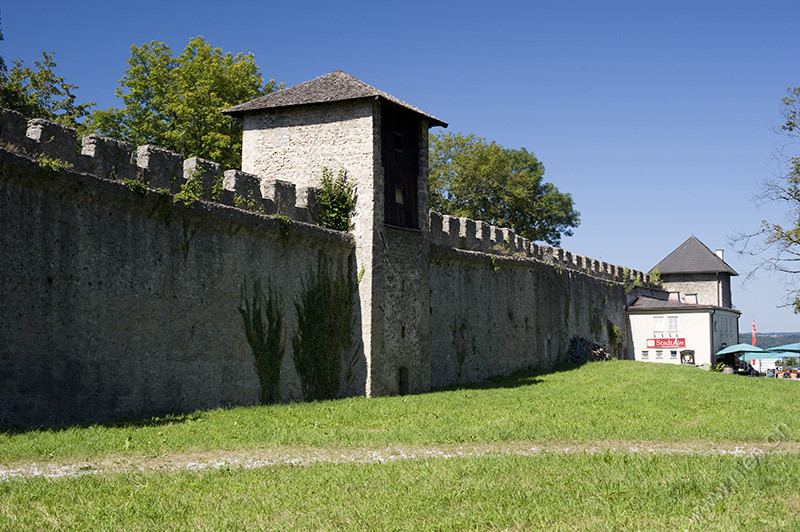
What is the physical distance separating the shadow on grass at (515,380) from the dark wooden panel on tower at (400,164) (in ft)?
16.5

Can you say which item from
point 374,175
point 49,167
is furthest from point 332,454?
point 374,175

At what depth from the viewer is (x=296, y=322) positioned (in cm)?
1809

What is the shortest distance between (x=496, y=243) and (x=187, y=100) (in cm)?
1369

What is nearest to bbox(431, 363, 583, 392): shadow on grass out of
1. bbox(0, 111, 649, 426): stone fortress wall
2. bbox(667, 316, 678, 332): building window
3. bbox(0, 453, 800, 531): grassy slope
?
bbox(0, 111, 649, 426): stone fortress wall

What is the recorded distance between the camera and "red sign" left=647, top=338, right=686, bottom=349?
39656 mm

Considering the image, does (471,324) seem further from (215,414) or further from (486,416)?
(215,414)

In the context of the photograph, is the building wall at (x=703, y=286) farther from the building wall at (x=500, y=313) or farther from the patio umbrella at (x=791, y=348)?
the building wall at (x=500, y=313)

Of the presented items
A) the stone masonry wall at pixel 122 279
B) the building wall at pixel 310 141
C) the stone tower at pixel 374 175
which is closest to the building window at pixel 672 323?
the stone tower at pixel 374 175

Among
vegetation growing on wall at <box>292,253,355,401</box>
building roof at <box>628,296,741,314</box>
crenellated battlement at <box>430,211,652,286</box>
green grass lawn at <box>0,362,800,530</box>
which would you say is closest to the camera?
green grass lawn at <box>0,362,800,530</box>

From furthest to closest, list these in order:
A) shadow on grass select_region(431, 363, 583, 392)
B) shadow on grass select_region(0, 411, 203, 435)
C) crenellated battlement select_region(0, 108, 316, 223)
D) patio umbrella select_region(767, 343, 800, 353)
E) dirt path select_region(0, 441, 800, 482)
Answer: patio umbrella select_region(767, 343, 800, 353) → shadow on grass select_region(431, 363, 583, 392) → crenellated battlement select_region(0, 108, 316, 223) → shadow on grass select_region(0, 411, 203, 435) → dirt path select_region(0, 441, 800, 482)

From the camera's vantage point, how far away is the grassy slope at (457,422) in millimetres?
11289

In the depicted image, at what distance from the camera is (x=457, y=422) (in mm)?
14266

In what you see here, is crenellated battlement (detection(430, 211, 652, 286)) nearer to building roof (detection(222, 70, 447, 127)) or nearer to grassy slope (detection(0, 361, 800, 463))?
building roof (detection(222, 70, 447, 127))

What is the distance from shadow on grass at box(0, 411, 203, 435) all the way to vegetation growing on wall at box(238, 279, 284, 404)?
2474 mm
